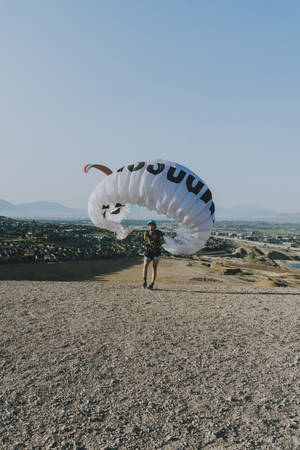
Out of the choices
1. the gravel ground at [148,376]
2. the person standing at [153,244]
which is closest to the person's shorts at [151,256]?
the person standing at [153,244]

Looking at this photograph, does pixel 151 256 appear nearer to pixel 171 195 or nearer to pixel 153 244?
pixel 153 244

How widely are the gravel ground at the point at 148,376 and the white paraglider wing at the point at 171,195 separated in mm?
3487

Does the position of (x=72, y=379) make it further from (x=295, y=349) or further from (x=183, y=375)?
(x=295, y=349)

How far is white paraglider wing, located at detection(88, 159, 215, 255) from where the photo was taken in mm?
12430

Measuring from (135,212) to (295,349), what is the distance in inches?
335

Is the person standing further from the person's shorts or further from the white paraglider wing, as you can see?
the white paraglider wing

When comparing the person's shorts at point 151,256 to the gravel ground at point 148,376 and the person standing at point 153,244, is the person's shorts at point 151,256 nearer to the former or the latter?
the person standing at point 153,244

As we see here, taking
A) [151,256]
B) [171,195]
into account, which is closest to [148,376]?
[151,256]

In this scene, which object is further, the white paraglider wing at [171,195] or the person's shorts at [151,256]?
the person's shorts at [151,256]

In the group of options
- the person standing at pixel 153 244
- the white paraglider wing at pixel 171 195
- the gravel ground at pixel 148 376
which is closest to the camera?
the gravel ground at pixel 148 376

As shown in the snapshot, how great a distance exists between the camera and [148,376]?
5.77 m

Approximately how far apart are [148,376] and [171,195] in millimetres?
7638

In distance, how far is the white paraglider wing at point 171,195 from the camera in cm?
1243

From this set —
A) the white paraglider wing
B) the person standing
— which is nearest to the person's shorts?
the person standing
